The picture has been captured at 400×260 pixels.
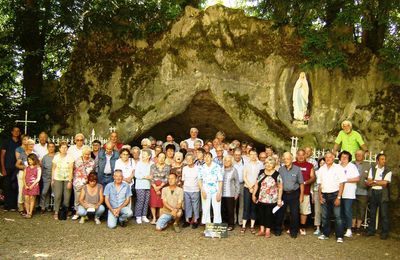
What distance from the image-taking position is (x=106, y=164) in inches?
367

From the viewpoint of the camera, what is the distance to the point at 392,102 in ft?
36.5

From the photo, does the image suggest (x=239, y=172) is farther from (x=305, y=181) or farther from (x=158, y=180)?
(x=158, y=180)

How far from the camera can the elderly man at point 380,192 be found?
334 inches

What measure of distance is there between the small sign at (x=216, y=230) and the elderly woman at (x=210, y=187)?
18.1 inches

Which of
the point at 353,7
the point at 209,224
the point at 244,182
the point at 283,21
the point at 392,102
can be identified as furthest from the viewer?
the point at 283,21

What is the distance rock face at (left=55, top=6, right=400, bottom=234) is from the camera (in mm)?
11367

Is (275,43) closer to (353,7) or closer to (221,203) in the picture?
(353,7)

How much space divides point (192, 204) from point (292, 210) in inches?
82.2

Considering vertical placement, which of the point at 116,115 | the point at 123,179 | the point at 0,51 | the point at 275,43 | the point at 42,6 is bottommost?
the point at 123,179

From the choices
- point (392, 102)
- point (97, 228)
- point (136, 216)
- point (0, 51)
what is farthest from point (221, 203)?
point (0, 51)

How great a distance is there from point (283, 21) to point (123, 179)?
6.50m

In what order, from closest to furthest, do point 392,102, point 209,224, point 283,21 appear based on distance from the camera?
point 209,224 → point 392,102 → point 283,21

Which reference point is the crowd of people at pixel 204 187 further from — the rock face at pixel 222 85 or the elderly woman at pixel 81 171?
the rock face at pixel 222 85

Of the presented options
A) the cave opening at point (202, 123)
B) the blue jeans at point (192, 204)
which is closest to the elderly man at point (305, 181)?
the blue jeans at point (192, 204)
